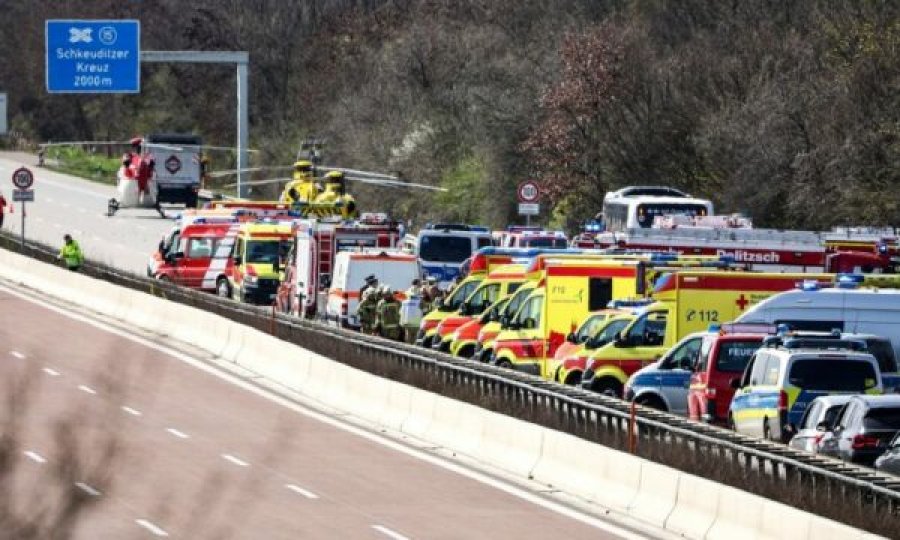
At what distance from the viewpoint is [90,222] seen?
83.7 m

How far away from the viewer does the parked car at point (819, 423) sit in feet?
75.0

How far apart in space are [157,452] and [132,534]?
7257mm

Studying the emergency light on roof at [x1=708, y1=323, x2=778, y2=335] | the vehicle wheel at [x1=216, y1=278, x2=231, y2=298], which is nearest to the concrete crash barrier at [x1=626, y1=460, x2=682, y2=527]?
the emergency light on roof at [x1=708, y1=323, x2=778, y2=335]

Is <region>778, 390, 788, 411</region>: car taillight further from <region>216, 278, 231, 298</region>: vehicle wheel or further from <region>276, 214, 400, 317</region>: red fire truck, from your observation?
<region>216, 278, 231, 298</region>: vehicle wheel

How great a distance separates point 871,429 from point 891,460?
124 centimetres

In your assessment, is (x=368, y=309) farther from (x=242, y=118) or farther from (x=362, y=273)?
(x=242, y=118)

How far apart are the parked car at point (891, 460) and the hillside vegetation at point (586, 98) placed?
96.8ft

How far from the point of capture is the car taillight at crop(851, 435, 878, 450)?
2202cm

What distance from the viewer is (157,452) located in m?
27.6

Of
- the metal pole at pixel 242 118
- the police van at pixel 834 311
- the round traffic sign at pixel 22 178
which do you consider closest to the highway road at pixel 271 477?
the police van at pixel 834 311

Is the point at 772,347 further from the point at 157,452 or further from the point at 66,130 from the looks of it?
the point at 66,130

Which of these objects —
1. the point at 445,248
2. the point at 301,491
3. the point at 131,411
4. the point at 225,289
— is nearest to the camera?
the point at 301,491

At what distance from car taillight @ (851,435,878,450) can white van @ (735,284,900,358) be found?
285 inches

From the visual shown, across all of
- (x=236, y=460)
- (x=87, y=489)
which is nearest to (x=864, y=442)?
(x=236, y=460)
